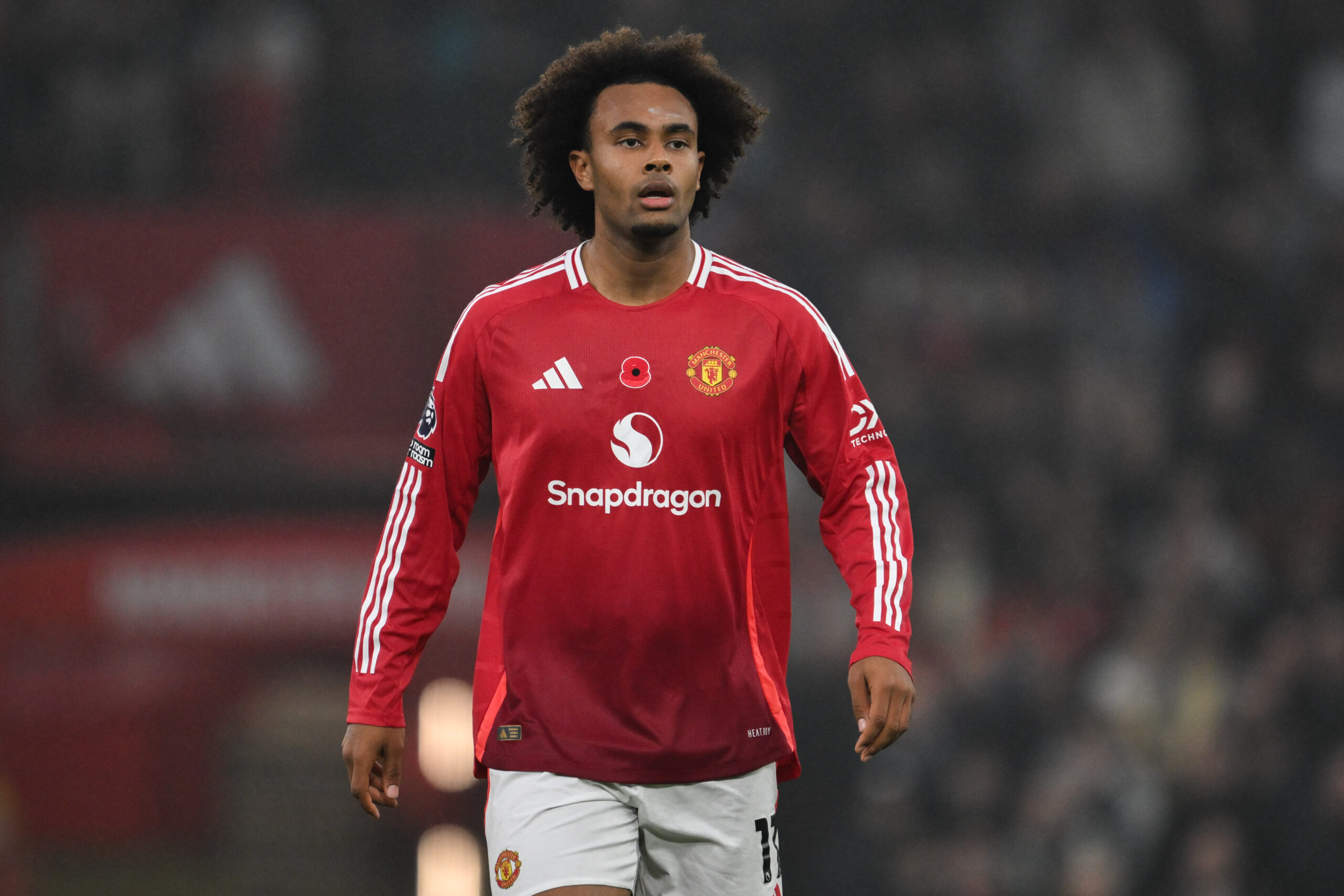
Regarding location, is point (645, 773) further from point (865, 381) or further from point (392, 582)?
point (865, 381)

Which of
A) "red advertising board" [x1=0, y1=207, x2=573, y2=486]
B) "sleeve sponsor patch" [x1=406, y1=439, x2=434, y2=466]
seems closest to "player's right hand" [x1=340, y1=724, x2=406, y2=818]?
"sleeve sponsor patch" [x1=406, y1=439, x2=434, y2=466]

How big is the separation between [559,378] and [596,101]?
1.84 ft

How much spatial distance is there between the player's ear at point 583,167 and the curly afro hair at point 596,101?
0.02m

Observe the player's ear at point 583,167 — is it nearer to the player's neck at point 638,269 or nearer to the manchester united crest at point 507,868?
the player's neck at point 638,269

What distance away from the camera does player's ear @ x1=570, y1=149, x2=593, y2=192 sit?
287 cm

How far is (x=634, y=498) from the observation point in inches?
104

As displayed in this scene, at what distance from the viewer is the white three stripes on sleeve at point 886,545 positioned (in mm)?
2645

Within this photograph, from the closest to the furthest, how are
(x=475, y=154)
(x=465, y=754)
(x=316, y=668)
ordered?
(x=465, y=754)
(x=316, y=668)
(x=475, y=154)

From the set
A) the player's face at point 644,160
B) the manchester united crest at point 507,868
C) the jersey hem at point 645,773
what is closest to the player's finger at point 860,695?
the jersey hem at point 645,773

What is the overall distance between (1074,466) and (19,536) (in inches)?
207

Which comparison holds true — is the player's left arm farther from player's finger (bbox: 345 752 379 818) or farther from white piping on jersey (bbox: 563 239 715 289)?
player's finger (bbox: 345 752 379 818)

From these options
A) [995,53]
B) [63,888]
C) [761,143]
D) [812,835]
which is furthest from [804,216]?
[63,888]

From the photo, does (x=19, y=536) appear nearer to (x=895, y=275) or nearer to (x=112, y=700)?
(x=112, y=700)

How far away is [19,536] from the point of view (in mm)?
7391
